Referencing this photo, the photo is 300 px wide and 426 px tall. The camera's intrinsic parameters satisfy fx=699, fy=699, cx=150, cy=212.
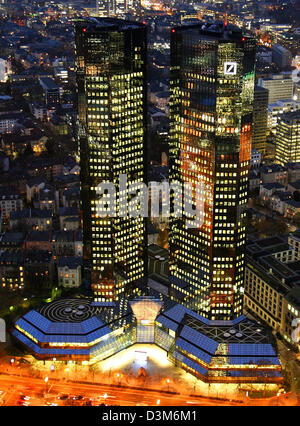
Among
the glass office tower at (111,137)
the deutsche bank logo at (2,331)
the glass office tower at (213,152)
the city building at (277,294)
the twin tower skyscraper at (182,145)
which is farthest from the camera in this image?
the city building at (277,294)

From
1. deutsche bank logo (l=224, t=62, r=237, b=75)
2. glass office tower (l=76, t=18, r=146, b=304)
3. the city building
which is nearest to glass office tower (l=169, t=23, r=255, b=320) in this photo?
deutsche bank logo (l=224, t=62, r=237, b=75)

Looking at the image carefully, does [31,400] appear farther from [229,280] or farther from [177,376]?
[229,280]

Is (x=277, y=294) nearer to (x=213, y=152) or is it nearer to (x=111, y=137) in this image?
(x=213, y=152)

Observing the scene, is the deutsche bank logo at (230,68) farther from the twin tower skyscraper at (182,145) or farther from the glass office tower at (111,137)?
the glass office tower at (111,137)

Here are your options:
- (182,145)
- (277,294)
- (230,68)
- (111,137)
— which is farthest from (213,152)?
(277,294)

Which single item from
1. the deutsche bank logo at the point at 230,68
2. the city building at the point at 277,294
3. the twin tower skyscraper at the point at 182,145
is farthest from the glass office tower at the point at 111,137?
the city building at the point at 277,294

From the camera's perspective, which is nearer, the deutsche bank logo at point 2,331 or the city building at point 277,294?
the deutsche bank logo at point 2,331
